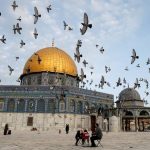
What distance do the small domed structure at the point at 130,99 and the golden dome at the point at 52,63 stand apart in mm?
9615

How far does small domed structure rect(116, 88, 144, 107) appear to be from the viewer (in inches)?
1821

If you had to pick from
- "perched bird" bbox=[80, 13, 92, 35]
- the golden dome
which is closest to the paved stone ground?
"perched bird" bbox=[80, 13, 92, 35]

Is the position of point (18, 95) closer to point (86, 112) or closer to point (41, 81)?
point (41, 81)

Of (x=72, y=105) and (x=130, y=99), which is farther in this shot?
(x=130, y=99)

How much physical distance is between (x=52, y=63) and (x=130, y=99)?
15.1 metres

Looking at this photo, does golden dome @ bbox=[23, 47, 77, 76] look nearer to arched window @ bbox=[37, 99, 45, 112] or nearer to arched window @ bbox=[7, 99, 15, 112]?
arched window @ bbox=[37, 99, 45, 112]

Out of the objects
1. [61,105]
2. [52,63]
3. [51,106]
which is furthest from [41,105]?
[52,63]

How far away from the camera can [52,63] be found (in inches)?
1873

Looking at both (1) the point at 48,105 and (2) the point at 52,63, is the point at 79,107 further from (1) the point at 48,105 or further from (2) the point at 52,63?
(2) the point at 52,63

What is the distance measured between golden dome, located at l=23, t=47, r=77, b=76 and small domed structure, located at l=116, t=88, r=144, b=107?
31.5 feet

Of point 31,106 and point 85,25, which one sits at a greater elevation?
point 85,25

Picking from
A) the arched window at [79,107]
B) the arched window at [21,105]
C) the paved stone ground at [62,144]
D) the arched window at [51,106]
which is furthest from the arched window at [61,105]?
the paved stone ground at [62,144]

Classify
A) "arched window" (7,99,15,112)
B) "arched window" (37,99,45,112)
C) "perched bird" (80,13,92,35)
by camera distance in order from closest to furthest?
"perched bird" (80,13,92,35) → "arched window" (37,99,45,112) → "arched window" (7,99,15,112)

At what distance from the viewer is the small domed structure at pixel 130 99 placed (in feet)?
152
